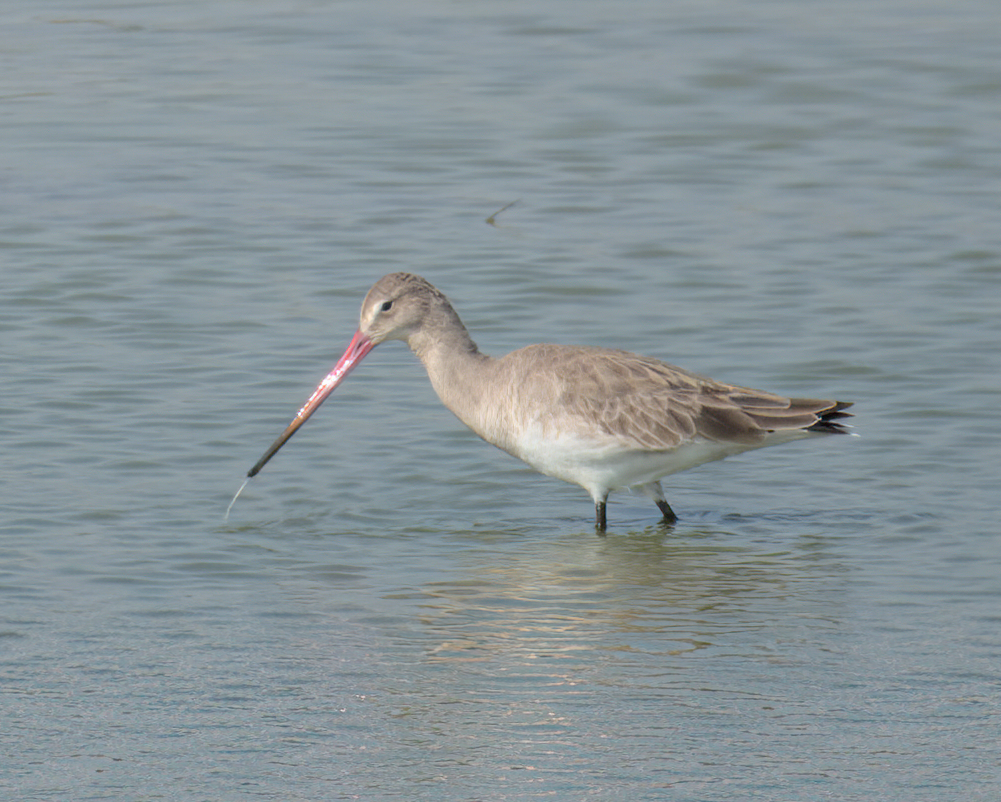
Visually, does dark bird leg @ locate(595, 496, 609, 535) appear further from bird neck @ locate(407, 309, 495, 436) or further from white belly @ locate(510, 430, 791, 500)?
bird neck @ locate(407, 309, 495, 436)

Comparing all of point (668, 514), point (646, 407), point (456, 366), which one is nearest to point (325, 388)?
point (456, 366)

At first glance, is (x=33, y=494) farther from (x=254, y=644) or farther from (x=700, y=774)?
(x=700, y=774)

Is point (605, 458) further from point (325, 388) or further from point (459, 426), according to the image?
point (459, 426)

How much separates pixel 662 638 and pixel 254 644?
146 centimetres

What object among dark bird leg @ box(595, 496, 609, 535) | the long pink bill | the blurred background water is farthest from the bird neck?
dark bird leg @ box(595, 496, 609, 535)

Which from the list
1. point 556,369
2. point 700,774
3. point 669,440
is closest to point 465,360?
point 556,369

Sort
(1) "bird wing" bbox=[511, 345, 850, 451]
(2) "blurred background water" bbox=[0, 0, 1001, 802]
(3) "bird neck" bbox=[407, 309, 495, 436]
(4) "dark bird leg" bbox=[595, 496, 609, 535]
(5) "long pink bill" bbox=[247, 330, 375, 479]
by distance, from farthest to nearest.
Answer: (5) "long pink bill" bbox=[247, 330, 375, 479], (3) "bird neck" bbox=[407, 309, 495, 436], (4) "dark bird leg" bbox=[595, 496, 609, 535], (1) "bird wing" bbox=[511, 345, 850, 451], (2) "blurred background water" bbox=[0, 0, 1001, 802]

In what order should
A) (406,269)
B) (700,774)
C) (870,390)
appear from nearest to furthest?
(700,774)
(870,390)
(406,269)

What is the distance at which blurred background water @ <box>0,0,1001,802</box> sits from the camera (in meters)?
5.78

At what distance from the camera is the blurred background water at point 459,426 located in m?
5.78

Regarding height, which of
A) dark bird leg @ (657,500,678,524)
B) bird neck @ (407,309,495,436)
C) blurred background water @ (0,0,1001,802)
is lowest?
dark bird leg @ (657,500,678,524)

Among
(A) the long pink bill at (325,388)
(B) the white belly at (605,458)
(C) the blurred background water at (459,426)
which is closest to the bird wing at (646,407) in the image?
(B) the white belly at (605,458)

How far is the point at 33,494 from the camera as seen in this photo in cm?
838

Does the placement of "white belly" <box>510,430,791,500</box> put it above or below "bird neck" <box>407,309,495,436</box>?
below
